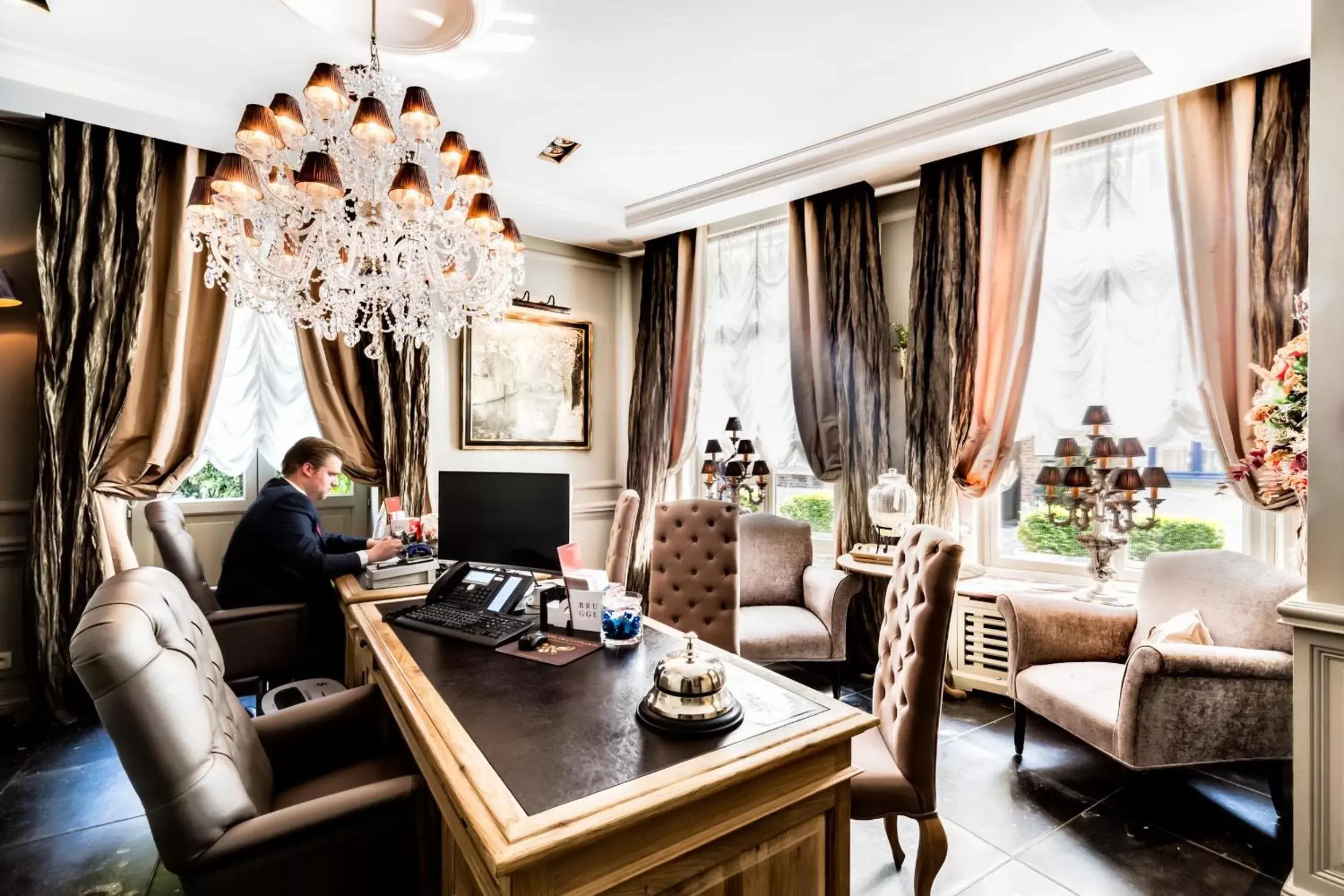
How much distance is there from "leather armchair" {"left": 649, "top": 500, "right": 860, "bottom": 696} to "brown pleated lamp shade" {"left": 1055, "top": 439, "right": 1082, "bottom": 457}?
1.15m

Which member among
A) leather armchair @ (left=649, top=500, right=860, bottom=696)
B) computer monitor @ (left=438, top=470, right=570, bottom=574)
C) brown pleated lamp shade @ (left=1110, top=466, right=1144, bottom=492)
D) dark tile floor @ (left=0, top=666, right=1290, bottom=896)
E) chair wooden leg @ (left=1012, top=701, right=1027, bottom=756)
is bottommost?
dark tile floor @ (left=0, top=666, right=1290, bottom=896)

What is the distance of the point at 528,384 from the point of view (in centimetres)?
468

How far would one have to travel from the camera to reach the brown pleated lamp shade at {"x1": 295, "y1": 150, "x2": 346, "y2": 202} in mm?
1987

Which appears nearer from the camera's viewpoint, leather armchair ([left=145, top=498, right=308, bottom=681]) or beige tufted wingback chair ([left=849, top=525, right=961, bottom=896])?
beige tufted wingback chair ([left=849, top=525, right=961, bottom=896])

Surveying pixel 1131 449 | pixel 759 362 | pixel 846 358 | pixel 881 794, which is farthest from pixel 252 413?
pixel 1131 449

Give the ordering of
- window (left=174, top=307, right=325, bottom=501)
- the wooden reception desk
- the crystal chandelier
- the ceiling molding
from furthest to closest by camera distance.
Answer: window (left=174, top=307, right=325, bottom=501) → the ceiling molding → the crystal chandelier → the wooden reception desk

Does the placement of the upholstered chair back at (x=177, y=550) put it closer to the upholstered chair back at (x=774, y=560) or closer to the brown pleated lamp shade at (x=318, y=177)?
the brown pleated lamp shade at (x=318, y=177)

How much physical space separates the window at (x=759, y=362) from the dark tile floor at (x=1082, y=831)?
1.85 meters

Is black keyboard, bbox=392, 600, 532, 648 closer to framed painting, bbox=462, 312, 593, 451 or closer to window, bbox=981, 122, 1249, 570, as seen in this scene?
framed painting, bbox=462, 312, 593, 451

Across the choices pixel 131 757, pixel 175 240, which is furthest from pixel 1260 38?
pixel 175 240

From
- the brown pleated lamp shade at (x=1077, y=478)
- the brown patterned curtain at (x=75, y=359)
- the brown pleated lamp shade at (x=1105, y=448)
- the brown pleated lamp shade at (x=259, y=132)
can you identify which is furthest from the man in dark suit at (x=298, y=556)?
the brown pleated lamp shade at (x=1105, y=448)

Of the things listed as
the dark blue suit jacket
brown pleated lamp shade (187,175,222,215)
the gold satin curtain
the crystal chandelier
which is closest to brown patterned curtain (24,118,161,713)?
the dark blue suit jacket

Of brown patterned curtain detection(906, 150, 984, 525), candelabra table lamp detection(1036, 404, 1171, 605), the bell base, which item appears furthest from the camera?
brown patterned curtain detection(906, 150, 984, 525)

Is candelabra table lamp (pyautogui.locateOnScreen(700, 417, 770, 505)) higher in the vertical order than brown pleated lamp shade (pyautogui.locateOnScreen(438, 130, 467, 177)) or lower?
Result: lower
